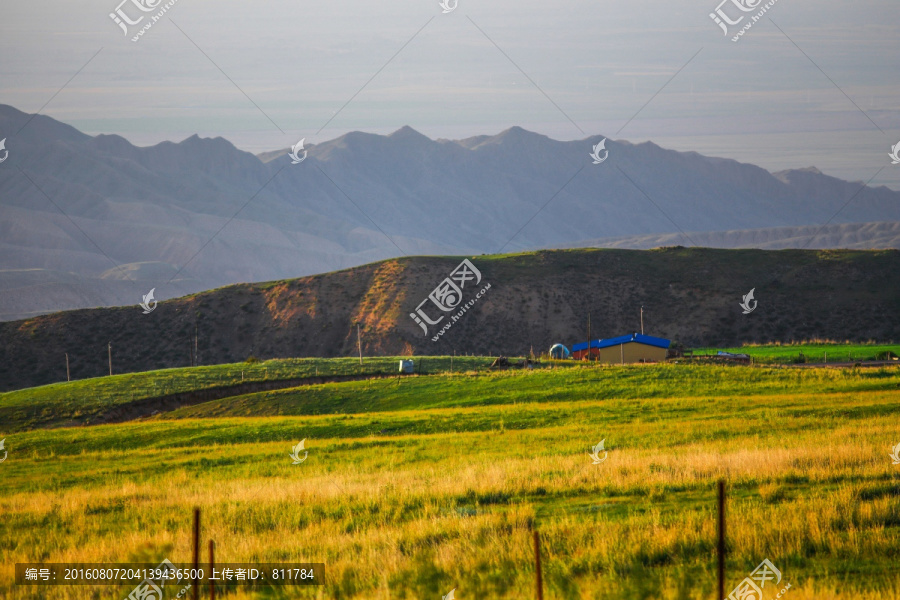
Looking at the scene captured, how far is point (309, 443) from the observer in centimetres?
3800

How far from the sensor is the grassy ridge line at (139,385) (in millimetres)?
63781

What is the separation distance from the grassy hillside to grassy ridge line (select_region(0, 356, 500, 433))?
1330 inches

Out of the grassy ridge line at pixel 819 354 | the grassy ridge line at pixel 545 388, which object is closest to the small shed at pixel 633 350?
the grassy ridge line at pixel 819 354

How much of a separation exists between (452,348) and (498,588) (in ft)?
348

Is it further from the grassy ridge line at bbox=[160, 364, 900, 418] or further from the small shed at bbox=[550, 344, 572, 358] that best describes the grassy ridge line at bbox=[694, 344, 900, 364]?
the small shed at bbox=[550, 344, 572, 358]

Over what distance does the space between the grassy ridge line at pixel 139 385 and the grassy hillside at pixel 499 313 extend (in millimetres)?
33772

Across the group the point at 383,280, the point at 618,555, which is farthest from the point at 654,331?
the point at 618,555

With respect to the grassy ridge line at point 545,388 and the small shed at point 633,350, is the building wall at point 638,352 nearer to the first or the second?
the small shed at point 633,350

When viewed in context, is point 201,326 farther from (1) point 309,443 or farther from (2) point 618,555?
(2) point 618,555

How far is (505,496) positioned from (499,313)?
350ft

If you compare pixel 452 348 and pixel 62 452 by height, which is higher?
pixel 452 348

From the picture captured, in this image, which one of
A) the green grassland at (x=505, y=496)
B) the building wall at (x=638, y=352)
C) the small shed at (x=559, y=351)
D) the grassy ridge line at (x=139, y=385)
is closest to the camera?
the green grassland at (x=505, y=496)

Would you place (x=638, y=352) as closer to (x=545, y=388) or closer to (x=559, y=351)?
(x=559, y=351)

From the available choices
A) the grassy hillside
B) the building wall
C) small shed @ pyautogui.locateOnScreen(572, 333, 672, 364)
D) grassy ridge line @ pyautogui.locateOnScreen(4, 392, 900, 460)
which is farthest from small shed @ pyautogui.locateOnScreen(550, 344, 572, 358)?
grassy ridge line @ pyautogui.locateOnScreen(4, 392, 900, 460)
